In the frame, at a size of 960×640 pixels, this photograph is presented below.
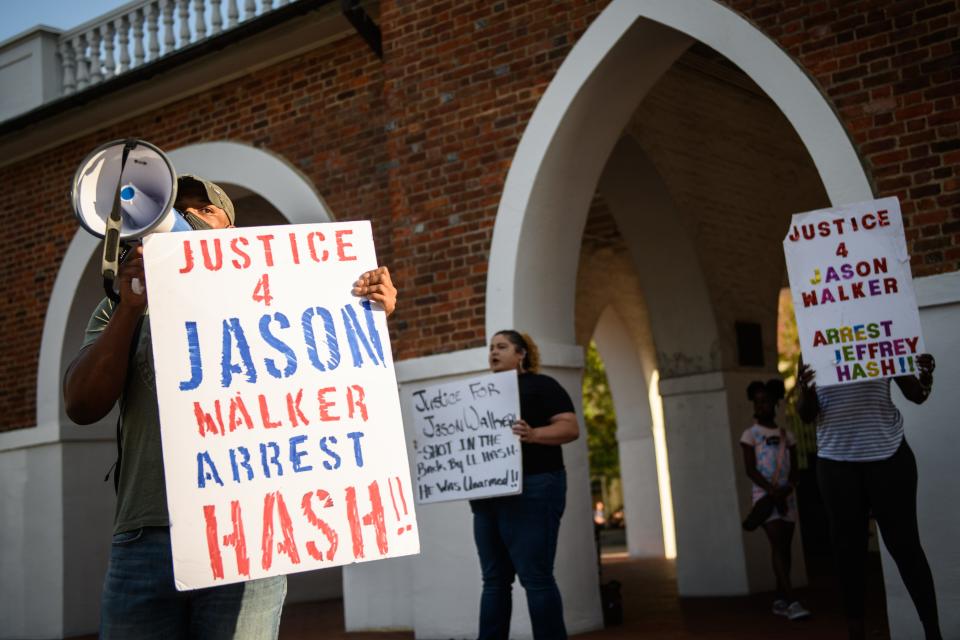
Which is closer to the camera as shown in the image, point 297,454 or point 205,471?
point 205,471

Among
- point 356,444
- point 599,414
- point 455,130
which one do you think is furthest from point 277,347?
point 599,414

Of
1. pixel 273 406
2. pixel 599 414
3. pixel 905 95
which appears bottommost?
pixel 273 406

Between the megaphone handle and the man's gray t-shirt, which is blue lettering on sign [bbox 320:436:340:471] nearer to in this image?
the man's gray t-shirt

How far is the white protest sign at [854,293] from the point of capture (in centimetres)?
499

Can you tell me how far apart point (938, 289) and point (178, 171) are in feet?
24.1

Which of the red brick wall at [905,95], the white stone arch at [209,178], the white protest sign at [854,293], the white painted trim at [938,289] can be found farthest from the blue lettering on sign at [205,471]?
the white stone arch at [209,178]

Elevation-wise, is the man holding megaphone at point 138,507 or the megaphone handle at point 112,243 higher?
the megaphone handle at point 112,243

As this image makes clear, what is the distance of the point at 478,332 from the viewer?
790 cm

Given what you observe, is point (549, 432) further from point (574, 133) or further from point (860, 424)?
point (574, 133)

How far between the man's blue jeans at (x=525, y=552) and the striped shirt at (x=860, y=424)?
1.35 metres

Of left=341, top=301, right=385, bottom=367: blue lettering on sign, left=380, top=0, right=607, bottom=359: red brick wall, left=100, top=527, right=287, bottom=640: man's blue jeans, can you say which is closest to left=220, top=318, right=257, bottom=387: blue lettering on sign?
left=341, top=301, right=385, bottom=367: blue lettering on sign

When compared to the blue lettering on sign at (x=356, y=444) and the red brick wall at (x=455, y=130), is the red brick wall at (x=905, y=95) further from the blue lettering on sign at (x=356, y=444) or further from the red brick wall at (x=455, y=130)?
the blue lettering on sign at (x=356, y=444)

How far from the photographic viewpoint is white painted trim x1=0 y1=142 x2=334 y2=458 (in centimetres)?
936

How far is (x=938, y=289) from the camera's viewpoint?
5.92 m
